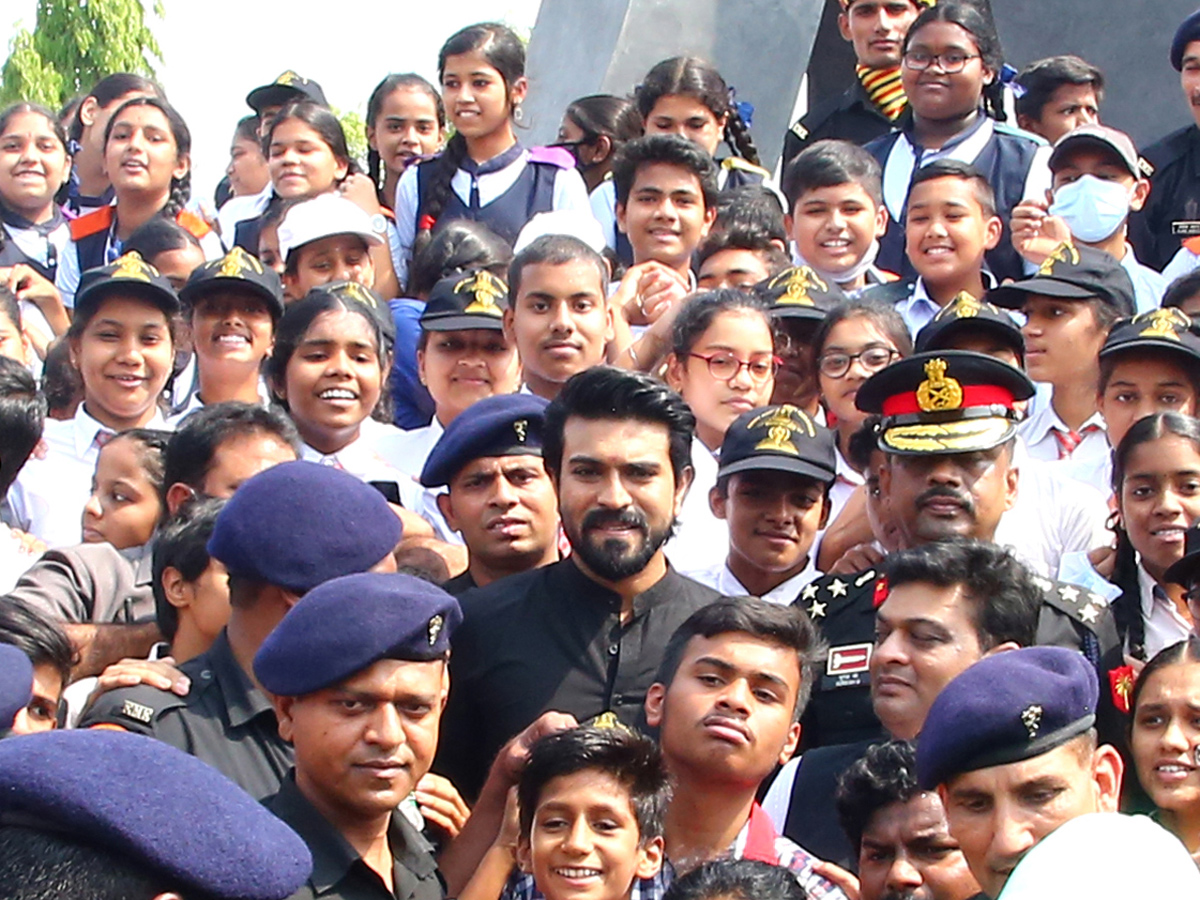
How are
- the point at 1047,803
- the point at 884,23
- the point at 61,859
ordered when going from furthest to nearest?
the point at 884,23, the point at 1047,803, the point at 61,859

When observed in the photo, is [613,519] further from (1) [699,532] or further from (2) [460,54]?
(2) [460,54]

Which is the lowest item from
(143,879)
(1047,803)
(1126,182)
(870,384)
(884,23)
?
(1047,803)

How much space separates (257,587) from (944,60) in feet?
16.2

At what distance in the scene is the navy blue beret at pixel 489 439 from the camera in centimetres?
513

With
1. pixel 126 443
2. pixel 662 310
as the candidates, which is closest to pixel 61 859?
pixel 126 443

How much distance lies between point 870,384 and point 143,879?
370 cm

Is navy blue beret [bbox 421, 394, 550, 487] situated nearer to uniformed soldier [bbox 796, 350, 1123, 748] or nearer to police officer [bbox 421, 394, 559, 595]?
police officer [bbox 421, 394, 559, 595]

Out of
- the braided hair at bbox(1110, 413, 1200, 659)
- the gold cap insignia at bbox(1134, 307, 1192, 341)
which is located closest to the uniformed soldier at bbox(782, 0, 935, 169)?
the gold cap insignia at bbox(1134, 307, 1192, 341)

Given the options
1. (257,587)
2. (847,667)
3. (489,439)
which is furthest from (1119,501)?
(257,587)

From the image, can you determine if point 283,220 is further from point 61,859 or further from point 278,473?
point 61,859

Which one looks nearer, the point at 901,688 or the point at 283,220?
the point at 901,688

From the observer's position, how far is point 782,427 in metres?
5.44

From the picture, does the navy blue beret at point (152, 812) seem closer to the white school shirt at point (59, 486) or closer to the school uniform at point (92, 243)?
the white school shirt at point (59, 486)

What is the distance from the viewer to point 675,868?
4.14 m
